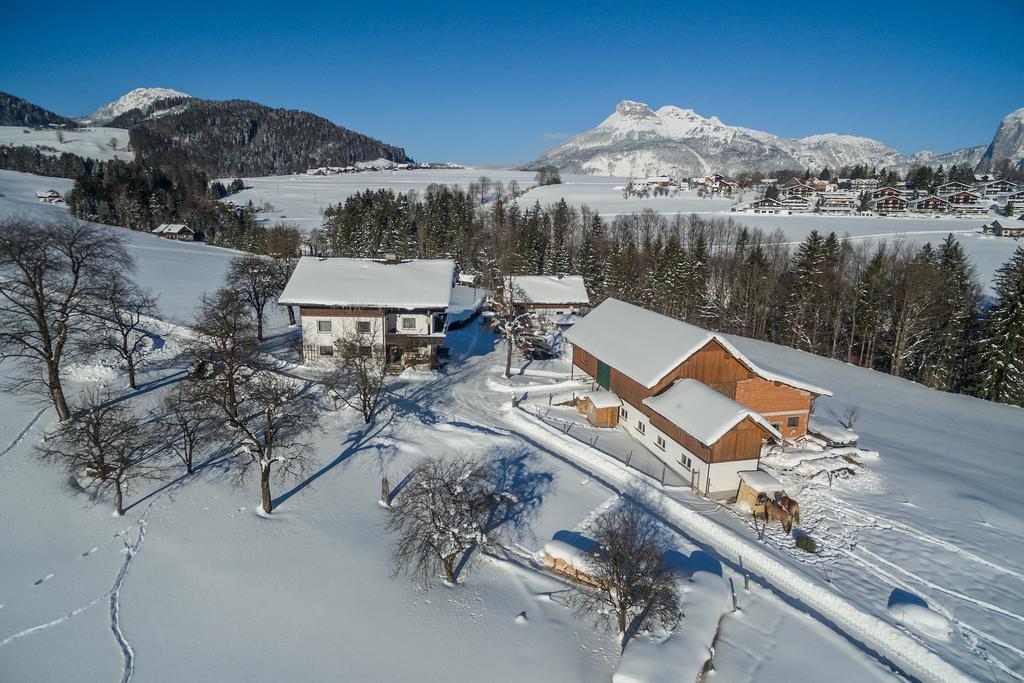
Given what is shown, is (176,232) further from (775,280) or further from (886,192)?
(886,192)

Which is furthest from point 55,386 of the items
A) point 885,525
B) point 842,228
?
point 842,228

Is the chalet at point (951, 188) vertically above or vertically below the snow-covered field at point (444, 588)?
above

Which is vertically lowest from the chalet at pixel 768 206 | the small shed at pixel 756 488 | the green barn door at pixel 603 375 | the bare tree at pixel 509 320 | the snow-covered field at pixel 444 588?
the snow-covered field at pixel 444 588

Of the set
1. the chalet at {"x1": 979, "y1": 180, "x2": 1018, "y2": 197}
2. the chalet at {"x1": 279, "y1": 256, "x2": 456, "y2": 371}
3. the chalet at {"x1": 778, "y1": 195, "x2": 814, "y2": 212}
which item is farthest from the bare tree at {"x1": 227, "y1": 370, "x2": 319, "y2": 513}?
the chalet at {"x1": 979, "y1": 180, "x2": 1018, "y2": 197}


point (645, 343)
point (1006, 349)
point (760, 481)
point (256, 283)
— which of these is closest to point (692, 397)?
point (760, 481)

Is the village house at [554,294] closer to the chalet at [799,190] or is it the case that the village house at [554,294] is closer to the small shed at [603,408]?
the small shed at [603,408]

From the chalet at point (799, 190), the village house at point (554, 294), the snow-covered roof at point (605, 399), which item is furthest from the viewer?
the chalet at point (799, 190)

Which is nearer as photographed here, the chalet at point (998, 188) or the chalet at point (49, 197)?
the chalet at point (49, 197)

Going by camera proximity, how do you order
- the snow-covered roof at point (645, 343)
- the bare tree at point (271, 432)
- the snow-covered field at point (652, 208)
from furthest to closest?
the snow-covered field at point (652, 208) → the snow-covered roof at point (645, 343) → the bare tree at point (271, 432)

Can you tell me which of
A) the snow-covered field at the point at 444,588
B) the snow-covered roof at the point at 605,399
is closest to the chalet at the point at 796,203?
the snow-covered field at the point at 444,588
